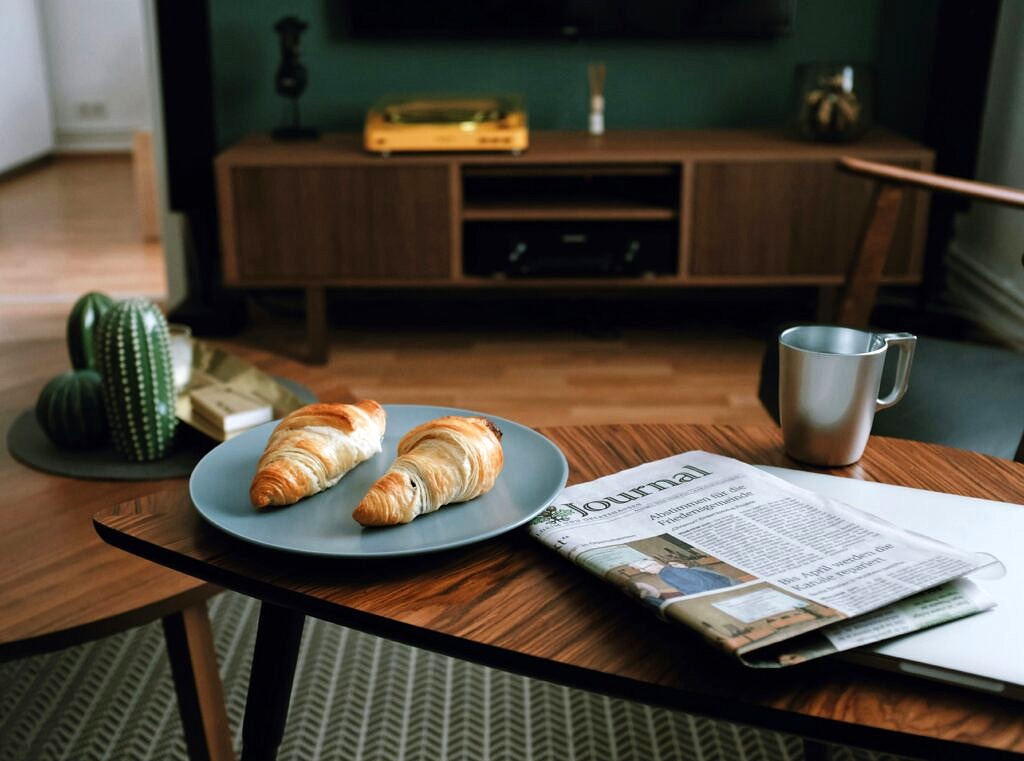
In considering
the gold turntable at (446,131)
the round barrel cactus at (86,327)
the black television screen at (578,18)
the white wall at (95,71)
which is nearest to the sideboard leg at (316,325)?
the gold turntable at (446,131)

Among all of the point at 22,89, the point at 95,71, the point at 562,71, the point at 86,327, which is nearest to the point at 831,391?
the point at 86,327

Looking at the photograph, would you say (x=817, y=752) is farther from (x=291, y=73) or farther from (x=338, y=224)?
(x=291, y=73)

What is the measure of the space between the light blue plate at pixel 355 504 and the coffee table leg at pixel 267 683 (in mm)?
110

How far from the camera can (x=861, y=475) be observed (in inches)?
33.1

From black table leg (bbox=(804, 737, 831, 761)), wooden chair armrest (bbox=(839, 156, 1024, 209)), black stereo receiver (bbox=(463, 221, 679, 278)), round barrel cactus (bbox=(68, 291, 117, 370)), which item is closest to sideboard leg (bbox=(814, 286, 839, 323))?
black stereo receiver (bbox=(463, 221, 679, 278))

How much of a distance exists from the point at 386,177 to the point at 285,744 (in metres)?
1.66

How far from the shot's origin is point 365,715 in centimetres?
136

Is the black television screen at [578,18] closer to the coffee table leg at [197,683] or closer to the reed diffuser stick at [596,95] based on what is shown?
the reed diffuser stick at [596,95]

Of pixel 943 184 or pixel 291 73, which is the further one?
pixel 291 73

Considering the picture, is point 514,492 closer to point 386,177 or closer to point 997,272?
point 386,177

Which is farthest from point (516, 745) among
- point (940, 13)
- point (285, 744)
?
point (940, 13)

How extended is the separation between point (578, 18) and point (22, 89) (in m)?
3.49

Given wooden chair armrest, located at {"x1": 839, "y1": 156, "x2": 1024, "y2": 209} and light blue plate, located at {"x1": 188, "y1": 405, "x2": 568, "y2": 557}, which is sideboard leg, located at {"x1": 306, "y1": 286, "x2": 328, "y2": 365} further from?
light blue plate, located at {"x1": 188, "y1": 405, "x2": 568, "y2": 557}

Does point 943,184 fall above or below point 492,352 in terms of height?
above
